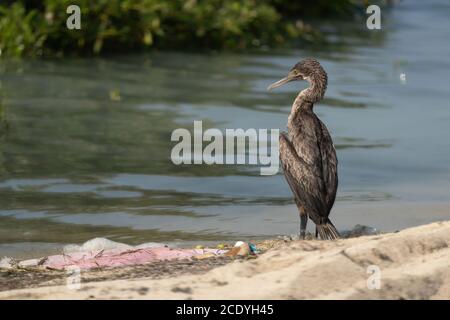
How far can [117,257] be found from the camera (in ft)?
27.1

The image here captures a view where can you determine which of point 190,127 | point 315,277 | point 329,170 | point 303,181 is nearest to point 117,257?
point 303,181

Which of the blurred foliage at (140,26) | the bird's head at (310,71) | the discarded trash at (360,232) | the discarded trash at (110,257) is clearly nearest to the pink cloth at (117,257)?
the discarded trash at (110,257)

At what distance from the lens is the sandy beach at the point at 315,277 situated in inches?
254

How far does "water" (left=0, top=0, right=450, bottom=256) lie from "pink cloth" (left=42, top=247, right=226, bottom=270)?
3.02 ft

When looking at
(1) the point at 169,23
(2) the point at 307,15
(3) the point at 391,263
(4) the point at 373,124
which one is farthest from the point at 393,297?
(2) the point at 307,15

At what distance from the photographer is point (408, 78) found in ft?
54.4

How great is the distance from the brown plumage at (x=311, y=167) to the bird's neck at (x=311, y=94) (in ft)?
0.42

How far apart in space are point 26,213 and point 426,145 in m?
4.88

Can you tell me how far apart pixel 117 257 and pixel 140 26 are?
9.58 meters

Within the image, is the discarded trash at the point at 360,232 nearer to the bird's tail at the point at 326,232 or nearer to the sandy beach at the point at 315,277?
the bird's tail at the point at 326,232

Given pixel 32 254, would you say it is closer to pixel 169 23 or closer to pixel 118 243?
pixel 118 243

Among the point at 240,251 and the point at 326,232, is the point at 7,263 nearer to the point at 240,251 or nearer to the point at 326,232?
the point at 240,251

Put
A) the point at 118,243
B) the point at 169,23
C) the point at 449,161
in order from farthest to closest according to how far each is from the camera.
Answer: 1. the point at 169,23
2. the point at 449,161
3. the point at 118,243

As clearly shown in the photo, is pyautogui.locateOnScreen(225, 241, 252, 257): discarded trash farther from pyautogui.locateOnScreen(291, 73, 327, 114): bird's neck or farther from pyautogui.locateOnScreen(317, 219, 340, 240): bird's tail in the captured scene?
pyautogui.locateOnScreen(291, 73, 327, 114): bird's neck
